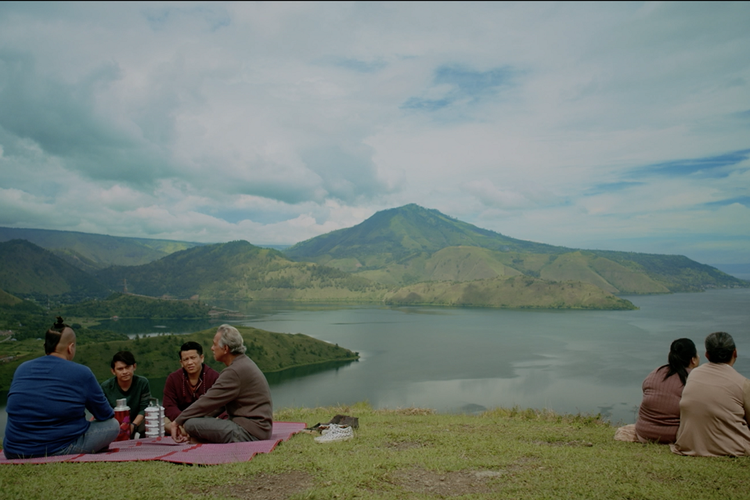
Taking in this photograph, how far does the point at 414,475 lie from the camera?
223 inches

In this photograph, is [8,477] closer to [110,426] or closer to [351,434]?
[110,426]

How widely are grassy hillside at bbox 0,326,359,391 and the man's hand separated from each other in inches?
2604

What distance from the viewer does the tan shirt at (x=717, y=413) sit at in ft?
19.8

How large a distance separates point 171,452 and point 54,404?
1.51 m

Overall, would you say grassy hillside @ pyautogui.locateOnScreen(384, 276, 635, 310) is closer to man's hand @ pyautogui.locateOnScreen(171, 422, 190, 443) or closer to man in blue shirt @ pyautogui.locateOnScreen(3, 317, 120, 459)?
man's hand @ pyautogui.locateOnScreen(171, 422, 190, 443)

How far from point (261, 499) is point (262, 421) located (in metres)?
2.20

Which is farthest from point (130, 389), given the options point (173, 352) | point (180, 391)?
point (173, 352)

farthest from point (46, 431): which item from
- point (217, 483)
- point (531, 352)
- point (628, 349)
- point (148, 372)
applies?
point (628, 349)

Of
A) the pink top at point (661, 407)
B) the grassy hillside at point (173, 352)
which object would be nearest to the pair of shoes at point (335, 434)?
the pink top at point (661, 407)

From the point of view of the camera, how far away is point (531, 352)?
8031 cm

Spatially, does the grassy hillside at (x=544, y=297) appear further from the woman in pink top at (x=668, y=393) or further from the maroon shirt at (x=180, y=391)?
the maroon shirt at (x=180, y=391)

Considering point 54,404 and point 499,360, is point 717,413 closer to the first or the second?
point 54,404

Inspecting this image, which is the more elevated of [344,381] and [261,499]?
[261,499]

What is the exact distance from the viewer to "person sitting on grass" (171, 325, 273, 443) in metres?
6.62
